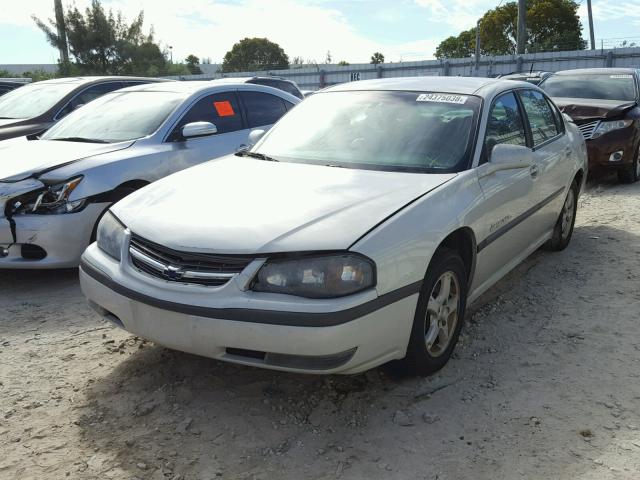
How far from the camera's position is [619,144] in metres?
7.88

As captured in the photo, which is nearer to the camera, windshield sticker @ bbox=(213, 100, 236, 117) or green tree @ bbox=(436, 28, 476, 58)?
windshield sticker @ bbox=(213, 100, 236, 117)

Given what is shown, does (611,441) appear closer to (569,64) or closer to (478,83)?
(478,83)

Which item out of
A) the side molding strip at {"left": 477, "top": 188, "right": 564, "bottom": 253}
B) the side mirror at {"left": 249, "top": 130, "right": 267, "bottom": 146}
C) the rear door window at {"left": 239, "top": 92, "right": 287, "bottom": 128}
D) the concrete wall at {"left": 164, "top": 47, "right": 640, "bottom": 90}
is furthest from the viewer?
the concrete wall at {"left": 164, "top": 47, "right": 640, "bottom": 90}

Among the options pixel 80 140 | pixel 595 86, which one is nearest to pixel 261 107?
pixel 80 140

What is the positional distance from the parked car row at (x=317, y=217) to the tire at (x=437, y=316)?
0.03 ft

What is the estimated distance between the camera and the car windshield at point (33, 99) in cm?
752

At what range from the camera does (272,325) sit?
2467 mm

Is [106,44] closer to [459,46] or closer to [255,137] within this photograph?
[255,137]

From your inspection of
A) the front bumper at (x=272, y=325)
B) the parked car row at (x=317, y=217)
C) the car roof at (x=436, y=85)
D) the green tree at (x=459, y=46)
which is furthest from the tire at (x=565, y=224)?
the green tree at (x=459, y=46)

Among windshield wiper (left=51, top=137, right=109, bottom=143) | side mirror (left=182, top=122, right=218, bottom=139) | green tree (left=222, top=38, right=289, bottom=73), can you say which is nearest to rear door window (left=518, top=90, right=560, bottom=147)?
side mirror (left=182, top=122, right=218, bottom=139)

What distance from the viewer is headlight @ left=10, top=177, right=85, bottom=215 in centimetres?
441

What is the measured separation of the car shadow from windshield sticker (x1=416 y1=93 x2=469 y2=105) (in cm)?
144

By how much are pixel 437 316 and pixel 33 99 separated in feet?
22.3

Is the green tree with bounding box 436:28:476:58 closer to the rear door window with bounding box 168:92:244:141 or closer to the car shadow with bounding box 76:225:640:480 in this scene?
the rear door window with bounding box 168:92:244:141
